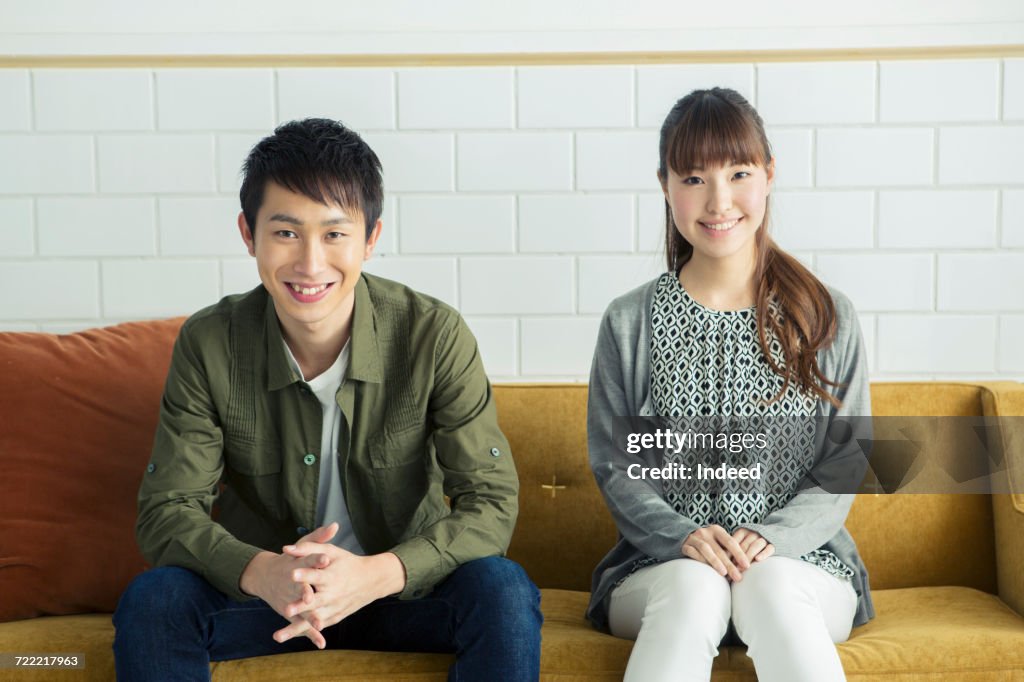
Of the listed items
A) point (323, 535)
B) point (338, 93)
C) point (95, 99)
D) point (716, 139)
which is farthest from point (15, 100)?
point (716, 139)

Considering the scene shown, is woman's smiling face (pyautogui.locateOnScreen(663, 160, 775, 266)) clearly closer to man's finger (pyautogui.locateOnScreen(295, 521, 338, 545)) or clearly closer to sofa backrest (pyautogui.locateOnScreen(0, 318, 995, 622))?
sofa backrest (pyautogui.locateOnScreen(0, 318, 995, 622))

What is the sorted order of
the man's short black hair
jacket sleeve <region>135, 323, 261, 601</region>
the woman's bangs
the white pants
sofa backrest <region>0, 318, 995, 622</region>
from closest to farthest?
1. the white pants
2. jacket sleeve <region>135, 323, 261, 601</region>
3. the man's short black hair
4. the woman's bangs
5. sofa backrest <region>0, 318, 995, 622</region>

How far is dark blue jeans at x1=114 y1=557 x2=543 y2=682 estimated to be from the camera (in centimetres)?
146

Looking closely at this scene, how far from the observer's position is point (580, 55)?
2275 millimetres

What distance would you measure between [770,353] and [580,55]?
2.84ft

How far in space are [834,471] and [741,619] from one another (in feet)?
1.23

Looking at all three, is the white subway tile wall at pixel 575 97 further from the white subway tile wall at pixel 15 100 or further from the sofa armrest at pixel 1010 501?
the white subway tile wall at pixel 15 100

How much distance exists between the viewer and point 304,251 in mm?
1643

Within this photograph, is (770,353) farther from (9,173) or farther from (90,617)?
(9,173)

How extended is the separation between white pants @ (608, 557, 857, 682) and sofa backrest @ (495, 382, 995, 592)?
41 centimetres

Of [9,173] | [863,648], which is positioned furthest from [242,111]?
[863,648]

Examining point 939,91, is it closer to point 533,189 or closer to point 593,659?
point 533,189

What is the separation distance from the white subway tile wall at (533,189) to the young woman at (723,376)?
0.45 metres

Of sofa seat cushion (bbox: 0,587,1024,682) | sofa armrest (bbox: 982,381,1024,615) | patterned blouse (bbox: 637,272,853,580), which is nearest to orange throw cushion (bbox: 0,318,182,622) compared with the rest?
sofa seat cushion (bbox: 0,587,1024,682)
